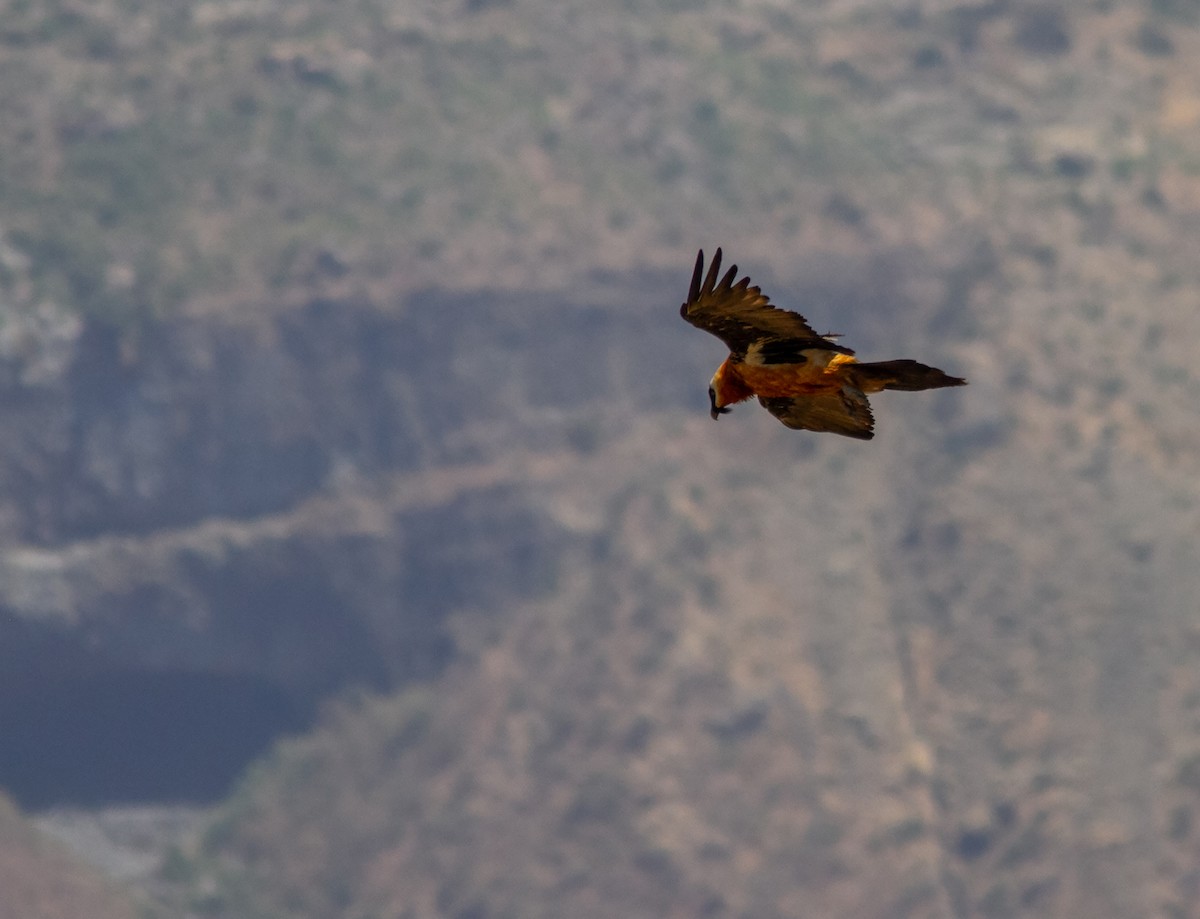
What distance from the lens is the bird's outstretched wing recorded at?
575 inches

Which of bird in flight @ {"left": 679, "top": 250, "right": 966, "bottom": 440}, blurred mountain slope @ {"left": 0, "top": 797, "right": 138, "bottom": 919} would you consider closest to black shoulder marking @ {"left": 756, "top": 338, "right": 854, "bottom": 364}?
bird in flight @ {"left": 679, "top": 250, "right": 966, "bottom": 440}

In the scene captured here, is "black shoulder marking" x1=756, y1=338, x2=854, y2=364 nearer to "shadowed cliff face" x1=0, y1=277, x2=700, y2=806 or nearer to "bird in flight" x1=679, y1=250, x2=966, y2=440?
"bird in flight" x1=679, y1=250, x2=966, y2=440

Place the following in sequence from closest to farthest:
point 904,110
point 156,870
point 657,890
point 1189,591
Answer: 1. point 1189,591
2. point 657,890
3. point 156,870
4. point 904,110

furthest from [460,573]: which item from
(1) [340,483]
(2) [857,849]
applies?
(2) [857,849]

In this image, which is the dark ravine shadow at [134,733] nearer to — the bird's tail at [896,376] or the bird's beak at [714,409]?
the bird's beak at [714,409]

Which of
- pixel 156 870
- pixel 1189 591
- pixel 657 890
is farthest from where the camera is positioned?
pixel 156 870

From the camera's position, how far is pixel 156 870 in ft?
540

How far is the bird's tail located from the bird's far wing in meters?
0.31

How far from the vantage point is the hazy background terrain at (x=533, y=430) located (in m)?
144

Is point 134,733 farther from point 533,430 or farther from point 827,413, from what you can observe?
point 827,413

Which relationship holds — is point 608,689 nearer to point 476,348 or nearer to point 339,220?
point 476,348

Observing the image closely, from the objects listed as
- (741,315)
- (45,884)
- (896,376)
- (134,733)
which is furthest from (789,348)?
(134,733)

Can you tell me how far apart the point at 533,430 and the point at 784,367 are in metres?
155

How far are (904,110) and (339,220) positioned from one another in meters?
47.8
